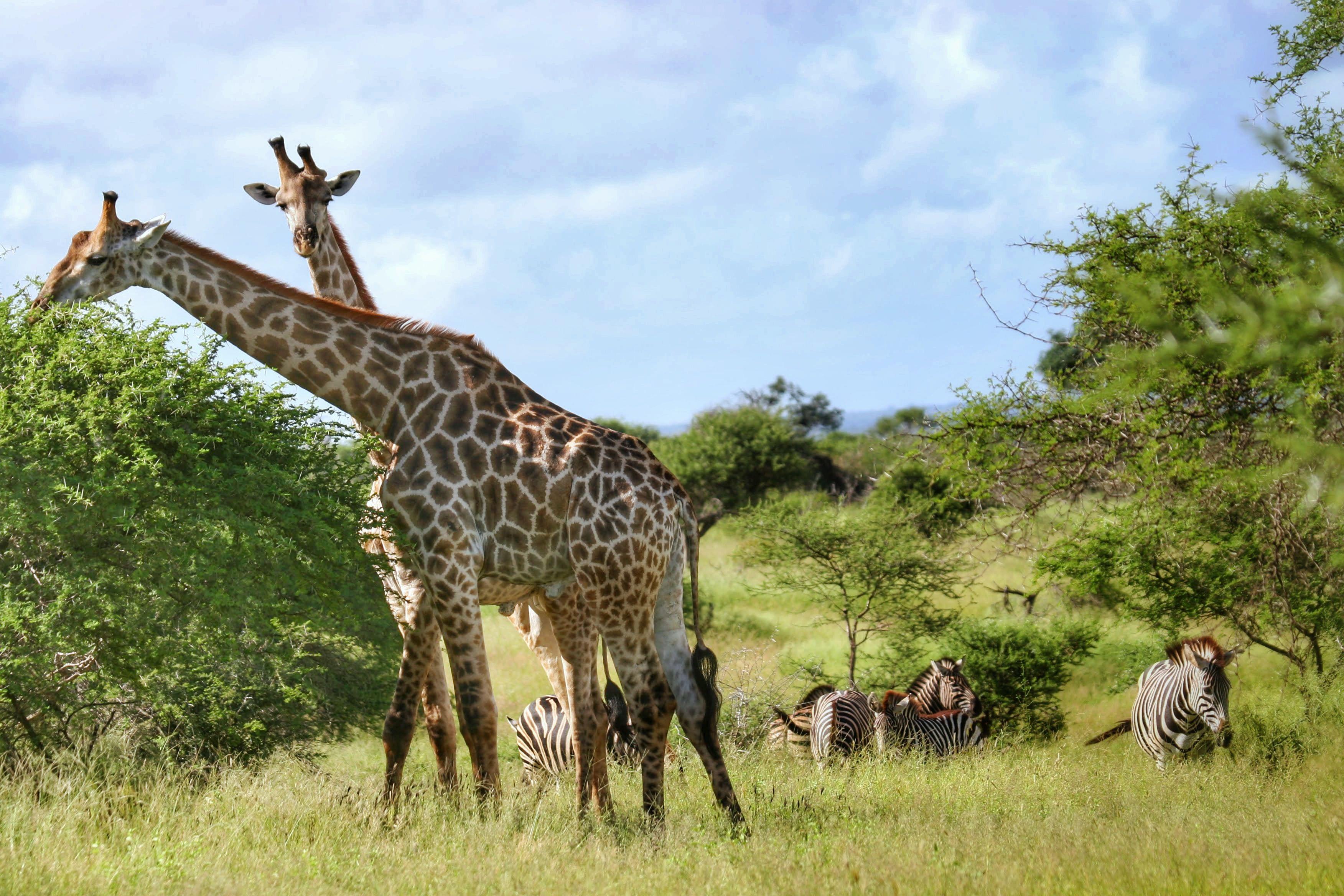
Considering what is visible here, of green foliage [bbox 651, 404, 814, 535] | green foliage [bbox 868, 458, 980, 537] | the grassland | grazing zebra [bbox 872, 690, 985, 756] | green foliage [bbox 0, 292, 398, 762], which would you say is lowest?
the grassland

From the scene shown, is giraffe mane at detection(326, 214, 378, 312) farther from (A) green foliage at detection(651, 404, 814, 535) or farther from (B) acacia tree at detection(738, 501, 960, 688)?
(A) green foliage at detection(651, 404, 814, 535)

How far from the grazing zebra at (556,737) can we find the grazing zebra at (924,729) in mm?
2704

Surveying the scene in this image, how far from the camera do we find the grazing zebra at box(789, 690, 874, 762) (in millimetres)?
11508

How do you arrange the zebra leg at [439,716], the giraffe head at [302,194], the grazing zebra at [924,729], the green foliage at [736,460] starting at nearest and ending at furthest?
the zebra leg at [439,716] < the giraffe head at [302,194] < the grazing zebra at [924,729] < the green foliage at [736,460]

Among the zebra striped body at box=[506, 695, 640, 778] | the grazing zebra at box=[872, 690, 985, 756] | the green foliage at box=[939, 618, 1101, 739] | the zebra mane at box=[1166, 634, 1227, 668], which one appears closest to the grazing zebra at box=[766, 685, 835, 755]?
the grazing zebra at box=[872, 690, 985, 756]

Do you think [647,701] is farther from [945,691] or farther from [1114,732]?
[1114,732]

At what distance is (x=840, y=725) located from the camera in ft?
38.2

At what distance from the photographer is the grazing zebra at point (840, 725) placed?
11508 mm

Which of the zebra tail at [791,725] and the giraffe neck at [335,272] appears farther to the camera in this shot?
the zebra tail at [791,725]

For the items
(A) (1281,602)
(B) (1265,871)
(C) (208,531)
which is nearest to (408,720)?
(C) (208,531)

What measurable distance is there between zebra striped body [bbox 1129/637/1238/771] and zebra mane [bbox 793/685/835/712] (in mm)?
3032

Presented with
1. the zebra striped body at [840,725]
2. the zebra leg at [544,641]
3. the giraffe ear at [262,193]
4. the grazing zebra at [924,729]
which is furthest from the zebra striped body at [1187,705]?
the giraffe ear at [262,193]

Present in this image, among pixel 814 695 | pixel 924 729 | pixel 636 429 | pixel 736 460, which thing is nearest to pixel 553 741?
pixel 814 695

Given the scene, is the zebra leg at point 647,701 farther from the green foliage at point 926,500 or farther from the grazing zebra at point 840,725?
the green foliage at point 926,500
